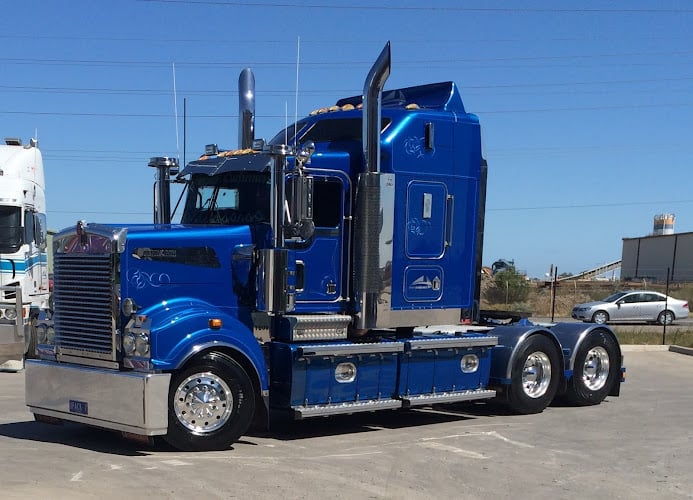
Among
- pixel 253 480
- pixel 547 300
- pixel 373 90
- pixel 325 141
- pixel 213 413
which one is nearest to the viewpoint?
pixel 253 480

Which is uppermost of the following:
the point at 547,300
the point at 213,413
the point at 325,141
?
the point at 325,141

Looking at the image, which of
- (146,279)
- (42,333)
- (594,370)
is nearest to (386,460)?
(146,279)

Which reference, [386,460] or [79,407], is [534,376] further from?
[79,407]

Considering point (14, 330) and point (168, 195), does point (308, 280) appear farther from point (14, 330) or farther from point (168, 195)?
point (14, 330)

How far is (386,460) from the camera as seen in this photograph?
27.5 feet

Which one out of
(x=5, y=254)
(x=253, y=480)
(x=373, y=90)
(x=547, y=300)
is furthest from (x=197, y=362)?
(x=547, y=300)

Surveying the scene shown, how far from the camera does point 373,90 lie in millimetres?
9594

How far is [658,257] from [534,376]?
61.7m

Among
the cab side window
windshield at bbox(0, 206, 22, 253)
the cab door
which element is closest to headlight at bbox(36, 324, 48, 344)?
the cab door

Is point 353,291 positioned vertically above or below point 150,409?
above

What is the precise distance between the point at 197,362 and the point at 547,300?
119ft

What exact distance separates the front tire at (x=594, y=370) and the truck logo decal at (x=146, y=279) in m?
6.26

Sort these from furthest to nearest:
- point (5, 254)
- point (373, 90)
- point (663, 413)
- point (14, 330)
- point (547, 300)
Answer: point (547, 300) → point (5, 254) → point (14, 330) → point (663, 413) → point (373, 90)

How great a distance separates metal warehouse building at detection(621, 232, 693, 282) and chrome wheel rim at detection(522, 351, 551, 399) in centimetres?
5032
